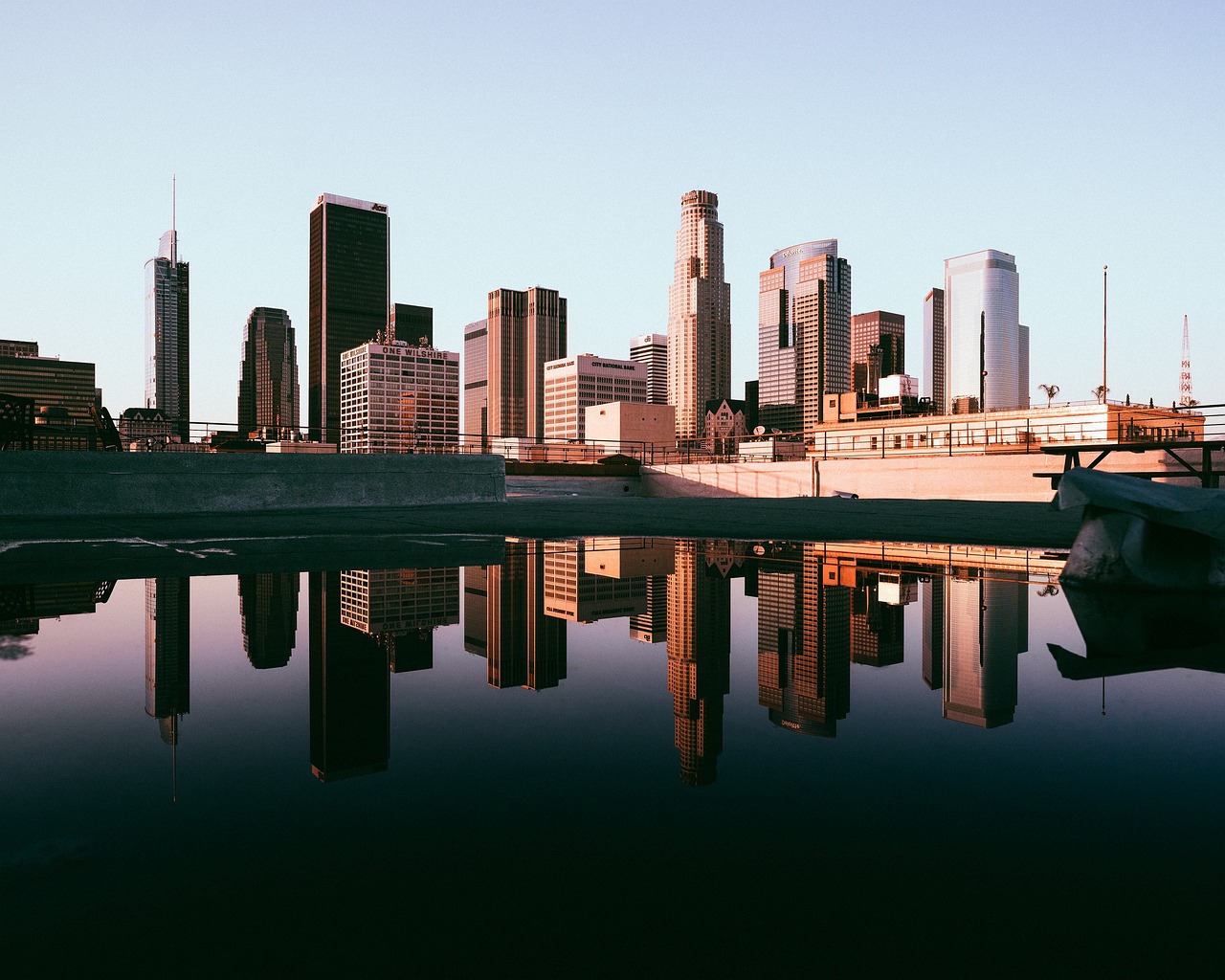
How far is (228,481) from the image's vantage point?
15.6 metres

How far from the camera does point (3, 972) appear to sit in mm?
1226

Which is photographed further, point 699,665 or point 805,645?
point 805,645

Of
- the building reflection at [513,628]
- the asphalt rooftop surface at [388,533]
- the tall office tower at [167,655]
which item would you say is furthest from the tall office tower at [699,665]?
the asphalt rooftop surface at [388,533]

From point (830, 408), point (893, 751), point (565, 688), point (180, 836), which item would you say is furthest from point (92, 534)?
point (830, 408)

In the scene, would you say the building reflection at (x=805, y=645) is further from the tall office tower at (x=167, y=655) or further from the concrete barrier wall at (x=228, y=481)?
the concrete barrier wall at (x=228, y=481)

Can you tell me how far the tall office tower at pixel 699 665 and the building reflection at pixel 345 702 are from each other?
920 millimetres

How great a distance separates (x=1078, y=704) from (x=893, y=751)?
38.1 inches

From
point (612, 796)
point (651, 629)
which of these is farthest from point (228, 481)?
point (612, 796)

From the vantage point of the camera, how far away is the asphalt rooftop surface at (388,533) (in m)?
6.79

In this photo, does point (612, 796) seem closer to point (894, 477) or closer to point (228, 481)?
point (228, 481)

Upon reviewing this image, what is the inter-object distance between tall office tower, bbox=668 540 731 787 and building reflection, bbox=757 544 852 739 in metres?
0.18

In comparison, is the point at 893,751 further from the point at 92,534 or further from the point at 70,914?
the point at 92,534

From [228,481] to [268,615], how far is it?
498 inches

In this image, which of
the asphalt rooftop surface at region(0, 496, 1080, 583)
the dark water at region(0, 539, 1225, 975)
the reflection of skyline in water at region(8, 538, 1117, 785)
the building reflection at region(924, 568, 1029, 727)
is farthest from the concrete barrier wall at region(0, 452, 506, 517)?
Answer: the building reflection at region(924, 568, 1029, 727)
